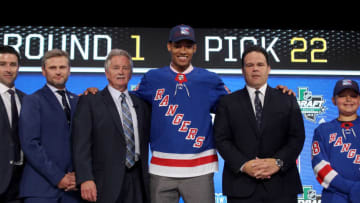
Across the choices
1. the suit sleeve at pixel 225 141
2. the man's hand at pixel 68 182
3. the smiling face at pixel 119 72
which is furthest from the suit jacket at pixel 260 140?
the man's hand at pixel 68 182

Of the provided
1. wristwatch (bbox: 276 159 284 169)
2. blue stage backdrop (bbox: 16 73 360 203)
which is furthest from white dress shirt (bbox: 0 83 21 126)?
blue stage backdrop (bbox: 16 73 360 203)

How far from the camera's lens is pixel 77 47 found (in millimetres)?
4598

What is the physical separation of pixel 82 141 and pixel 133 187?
43 cm

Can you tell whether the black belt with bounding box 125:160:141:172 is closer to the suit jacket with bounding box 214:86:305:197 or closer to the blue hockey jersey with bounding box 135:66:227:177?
the blue hockey jersey with bounding box 135:66:227:177

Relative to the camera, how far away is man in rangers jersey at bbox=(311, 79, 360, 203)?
244 centimetres

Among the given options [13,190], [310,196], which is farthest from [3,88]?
[310,196]

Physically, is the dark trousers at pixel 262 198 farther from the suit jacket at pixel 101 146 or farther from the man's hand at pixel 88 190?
the man's hand at pixel 88 190

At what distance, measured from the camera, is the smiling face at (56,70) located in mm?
2471

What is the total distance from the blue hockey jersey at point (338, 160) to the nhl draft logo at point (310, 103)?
2026mm

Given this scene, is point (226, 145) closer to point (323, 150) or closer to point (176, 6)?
point (323, 150)

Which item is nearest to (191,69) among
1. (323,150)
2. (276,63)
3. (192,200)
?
(192,200)

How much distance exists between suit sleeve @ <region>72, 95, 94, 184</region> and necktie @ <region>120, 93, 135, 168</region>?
22 cm

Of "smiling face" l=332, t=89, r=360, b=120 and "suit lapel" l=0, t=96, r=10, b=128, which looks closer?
"suit lapel" l=0, t=96, r=10, b=128

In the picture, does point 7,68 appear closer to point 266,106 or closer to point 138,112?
point 138,112
